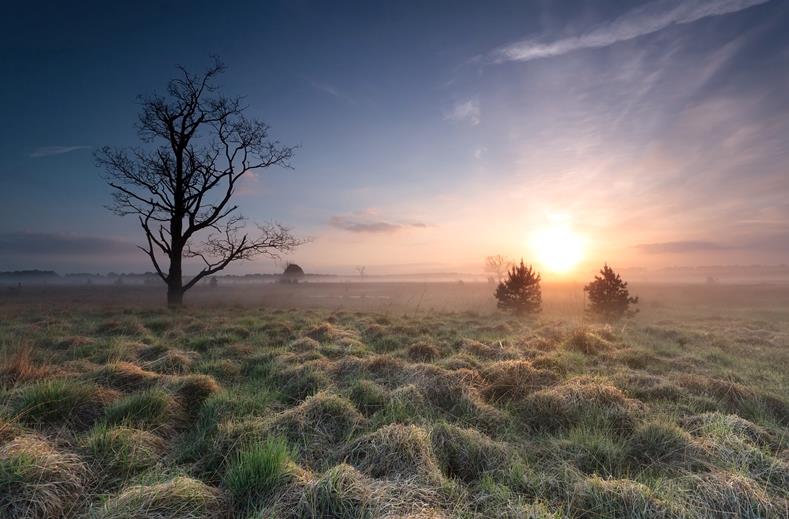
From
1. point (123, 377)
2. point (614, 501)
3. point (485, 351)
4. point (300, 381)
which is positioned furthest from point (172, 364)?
point (614, 501)

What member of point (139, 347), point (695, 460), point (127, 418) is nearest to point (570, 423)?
point (695, 460)

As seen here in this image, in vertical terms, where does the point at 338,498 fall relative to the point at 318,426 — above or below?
above

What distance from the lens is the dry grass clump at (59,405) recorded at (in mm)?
4031

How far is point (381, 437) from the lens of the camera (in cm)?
371

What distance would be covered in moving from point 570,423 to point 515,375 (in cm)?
139

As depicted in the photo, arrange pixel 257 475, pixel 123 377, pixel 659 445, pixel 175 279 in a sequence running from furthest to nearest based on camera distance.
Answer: pixel 175 279, pixel 123 377, pixel 659 445, pixel 257 475

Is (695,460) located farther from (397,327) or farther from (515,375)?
(397,327)

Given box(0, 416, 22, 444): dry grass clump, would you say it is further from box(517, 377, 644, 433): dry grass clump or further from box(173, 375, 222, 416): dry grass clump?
box(517, 377, 644, 433): dry grass clump

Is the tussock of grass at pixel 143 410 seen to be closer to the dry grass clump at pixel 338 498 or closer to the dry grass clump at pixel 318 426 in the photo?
the dry grass clump at pixel 318 426

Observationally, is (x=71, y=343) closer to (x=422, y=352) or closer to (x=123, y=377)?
(x=123, y=377)

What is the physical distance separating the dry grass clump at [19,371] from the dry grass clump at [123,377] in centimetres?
76

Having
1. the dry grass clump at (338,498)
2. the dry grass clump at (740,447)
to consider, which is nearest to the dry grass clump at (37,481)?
the dry grass clump at (338,498)

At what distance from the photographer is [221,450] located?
3736mm

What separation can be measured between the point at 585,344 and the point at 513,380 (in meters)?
4.33
